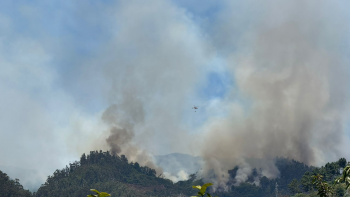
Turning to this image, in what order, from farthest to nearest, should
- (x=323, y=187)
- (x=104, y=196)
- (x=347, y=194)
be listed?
(x=347, y=194)
(x=323, y=187)
(x=104, y=196)

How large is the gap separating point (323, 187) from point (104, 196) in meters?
52.8

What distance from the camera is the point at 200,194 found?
24297 mm

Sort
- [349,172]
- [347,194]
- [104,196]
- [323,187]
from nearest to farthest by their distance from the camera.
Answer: [104,196]
[349,172]
[323,187]
[347,194]

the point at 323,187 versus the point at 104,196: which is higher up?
the point at 323,187

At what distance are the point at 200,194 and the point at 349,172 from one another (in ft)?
54.4

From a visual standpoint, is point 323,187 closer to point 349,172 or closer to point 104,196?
point 349,172

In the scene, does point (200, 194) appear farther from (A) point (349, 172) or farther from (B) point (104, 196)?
(A) point (349, 172)

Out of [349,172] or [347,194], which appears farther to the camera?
[347,194]

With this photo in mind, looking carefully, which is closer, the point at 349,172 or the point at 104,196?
the point at 104,196

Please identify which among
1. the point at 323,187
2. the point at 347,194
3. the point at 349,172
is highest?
the point at 347,194

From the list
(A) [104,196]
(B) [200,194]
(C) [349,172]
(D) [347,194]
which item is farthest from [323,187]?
(D) [347,194]

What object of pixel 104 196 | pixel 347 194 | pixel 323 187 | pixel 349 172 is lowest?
pixel 104 196

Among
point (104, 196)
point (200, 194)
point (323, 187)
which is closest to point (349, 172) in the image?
point (200, 194)

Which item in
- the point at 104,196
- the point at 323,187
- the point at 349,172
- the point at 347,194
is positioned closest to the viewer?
the point at 104,196
